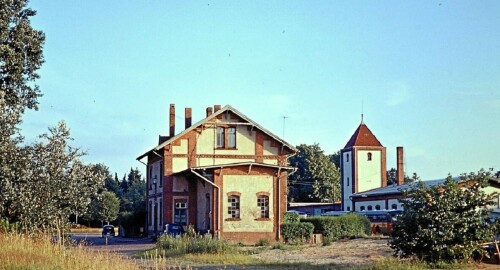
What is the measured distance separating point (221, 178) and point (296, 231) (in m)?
5.31

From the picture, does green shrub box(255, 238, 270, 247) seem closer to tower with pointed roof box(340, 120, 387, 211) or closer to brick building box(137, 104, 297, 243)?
brick building box(137, 104, 297, 243)

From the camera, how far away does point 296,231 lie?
138 ft

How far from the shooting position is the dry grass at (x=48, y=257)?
14242 mm

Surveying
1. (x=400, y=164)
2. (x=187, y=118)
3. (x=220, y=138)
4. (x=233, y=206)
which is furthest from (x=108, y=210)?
(x=233, y=206)

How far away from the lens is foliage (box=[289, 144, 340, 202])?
102812mm

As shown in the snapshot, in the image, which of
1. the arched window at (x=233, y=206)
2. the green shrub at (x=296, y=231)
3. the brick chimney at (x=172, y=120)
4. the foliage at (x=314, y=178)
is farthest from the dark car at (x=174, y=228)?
the foliage at (x=314, y=178)

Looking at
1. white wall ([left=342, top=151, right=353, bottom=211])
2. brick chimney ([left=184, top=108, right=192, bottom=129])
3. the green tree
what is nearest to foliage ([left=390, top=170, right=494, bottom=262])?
brick chimney ([left=184, top=108, right=192, bottom=129])

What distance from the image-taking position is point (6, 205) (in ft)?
68.8

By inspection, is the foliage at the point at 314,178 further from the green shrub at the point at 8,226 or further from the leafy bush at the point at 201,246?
the green shrub at the point at 8,226

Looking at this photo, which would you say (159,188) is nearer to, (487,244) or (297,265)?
(297,265)

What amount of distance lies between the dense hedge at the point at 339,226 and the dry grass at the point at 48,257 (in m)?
27.3

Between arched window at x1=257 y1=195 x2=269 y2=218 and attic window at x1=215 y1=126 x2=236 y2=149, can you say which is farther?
attic window at x1=215 y1=126 x2=236 y2=149

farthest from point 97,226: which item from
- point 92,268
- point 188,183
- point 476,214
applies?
point 92,268

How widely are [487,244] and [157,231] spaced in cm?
3133
